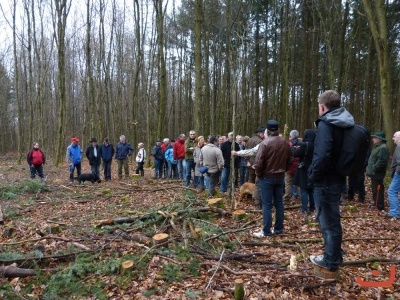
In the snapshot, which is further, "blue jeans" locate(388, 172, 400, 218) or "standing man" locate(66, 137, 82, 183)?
"standing man" locate(66, 137, 82, 183)

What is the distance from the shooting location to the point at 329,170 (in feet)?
11.8

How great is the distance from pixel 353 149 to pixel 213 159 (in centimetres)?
537

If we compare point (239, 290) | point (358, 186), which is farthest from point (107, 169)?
point (239, 290)

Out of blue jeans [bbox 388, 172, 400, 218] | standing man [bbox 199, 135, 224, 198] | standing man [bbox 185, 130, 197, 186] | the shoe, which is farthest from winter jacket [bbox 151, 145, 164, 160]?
blue jeans [bbox 388, 172, 400, 218]

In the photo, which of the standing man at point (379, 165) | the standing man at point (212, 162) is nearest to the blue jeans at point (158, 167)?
the standing man at point (212, 162)

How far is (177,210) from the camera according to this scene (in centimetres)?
698

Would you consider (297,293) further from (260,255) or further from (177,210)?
(177,210)

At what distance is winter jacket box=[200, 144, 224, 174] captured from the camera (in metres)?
8.59

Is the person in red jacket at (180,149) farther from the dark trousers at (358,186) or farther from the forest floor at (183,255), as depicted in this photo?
the dark trousers at (358,186)

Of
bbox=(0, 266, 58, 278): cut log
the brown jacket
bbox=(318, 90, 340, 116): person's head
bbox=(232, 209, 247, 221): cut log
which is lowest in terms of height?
bbox=(0, 266, 58, 278): cut log

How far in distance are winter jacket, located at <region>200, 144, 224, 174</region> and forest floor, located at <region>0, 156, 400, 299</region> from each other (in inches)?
45.9

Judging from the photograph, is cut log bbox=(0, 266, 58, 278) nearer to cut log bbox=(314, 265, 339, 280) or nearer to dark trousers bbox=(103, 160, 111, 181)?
Answer: cut log bbox=(314, 265, 339, 280)

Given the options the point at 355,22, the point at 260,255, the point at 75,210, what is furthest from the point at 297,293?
the point at 355,22

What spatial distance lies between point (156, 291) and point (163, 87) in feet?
39.2
